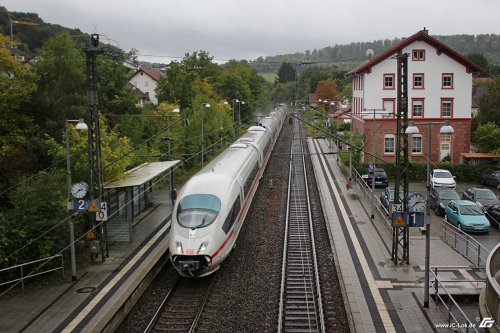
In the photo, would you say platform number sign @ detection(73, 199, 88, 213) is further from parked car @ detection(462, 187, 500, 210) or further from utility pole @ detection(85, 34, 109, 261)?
parked car @ detection(462, 187, 500, 210)

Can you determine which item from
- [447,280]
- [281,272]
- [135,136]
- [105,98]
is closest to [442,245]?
[447,280]

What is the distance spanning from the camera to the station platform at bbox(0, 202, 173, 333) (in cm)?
1348

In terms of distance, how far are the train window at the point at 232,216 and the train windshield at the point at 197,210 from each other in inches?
22.6

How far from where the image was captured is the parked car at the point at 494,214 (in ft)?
83.4

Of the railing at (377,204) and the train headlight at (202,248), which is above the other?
the train headlight at (202,248)

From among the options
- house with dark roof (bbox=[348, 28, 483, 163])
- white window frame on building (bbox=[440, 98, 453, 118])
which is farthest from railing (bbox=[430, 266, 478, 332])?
white window frame on building (bbox=[440, 98, 453, 118])

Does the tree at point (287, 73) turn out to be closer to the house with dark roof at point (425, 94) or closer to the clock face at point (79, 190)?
the house with dark roof at point (425, 94)

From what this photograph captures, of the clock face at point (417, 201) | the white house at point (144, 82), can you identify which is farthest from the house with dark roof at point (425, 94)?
the white house at point (144, 82)

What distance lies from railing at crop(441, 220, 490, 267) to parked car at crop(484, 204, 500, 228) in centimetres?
290

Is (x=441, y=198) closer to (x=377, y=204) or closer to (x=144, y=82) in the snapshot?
(x=377, y=204)

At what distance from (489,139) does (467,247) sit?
24.3 m

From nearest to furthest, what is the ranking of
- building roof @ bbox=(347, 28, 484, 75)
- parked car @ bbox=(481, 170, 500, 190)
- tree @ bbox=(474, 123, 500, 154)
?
1. parked car @ bbox=(481, 170, 500, 190)
2. tree @ bbox=(474, 123, 500, 154)
3. building roof @ bbox=(347, 28, 484, 75)

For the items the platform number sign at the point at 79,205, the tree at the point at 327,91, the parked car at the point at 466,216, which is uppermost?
the tree at the point at 327,91

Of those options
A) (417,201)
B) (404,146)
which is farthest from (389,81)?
(404,146)
